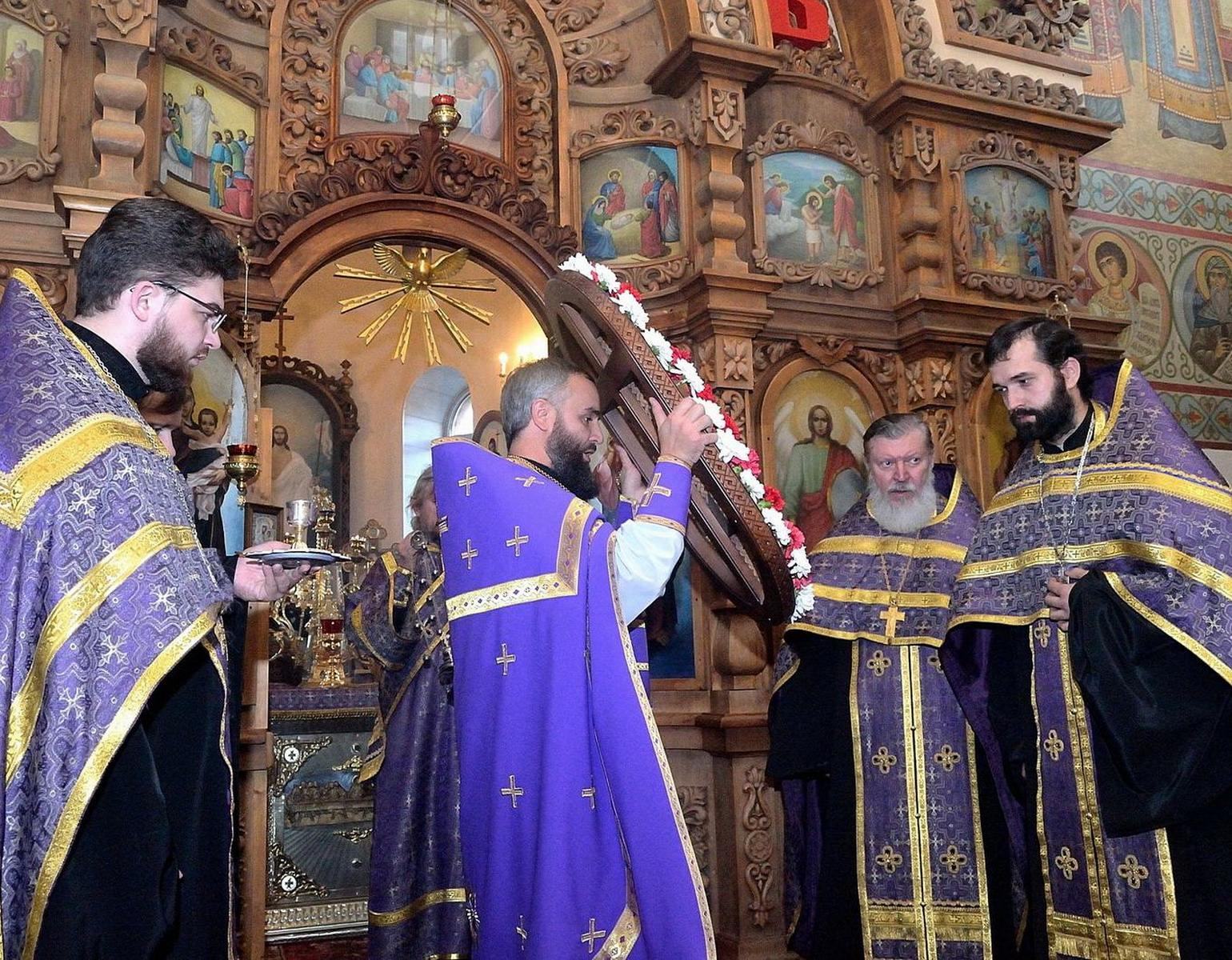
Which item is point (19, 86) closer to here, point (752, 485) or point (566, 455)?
point (566, 455)

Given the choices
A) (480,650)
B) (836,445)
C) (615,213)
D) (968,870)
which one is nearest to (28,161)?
(615,213)

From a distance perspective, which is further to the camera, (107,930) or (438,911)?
(438,911)

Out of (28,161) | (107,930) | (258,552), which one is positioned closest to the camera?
(107,930)

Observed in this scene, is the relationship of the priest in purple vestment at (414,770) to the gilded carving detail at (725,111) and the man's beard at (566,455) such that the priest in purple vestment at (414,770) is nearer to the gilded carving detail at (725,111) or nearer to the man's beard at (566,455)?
the man's beard at (566,455)

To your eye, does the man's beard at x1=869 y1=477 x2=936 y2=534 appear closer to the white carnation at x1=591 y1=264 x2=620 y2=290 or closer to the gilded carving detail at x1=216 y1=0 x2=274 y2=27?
the white carnation at x1=591 y1=264 x2=620 y2=290

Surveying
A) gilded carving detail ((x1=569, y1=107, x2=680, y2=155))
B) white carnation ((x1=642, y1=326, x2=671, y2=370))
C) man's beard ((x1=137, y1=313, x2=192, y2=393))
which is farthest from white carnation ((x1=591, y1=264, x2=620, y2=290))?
gilded carving detail ((x1=569, y1=107, x2=680, y2=155))

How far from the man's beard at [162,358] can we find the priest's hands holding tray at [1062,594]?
2767mm

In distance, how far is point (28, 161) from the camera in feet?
15.8

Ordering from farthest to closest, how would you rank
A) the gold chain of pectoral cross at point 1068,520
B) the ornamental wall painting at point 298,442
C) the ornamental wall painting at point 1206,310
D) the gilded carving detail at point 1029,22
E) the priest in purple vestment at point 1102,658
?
1. the ornamental wall painting at point 298,442
2. the ornamental wall painting at point 1206,310
3. the gilded carving detail at point 1029,22
4. the gold chain of pectoral cross at point 1068,520
5. the priest in purple vestment at point 1102,658

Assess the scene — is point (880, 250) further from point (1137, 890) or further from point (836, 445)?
point (1137, 890)

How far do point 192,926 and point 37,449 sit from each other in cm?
100

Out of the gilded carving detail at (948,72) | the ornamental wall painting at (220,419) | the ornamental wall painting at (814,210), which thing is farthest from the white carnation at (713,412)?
the gilded carving detail at (948,72)

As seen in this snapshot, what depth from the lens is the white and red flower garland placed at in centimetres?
306

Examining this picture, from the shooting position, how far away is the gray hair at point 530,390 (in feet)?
11.2
